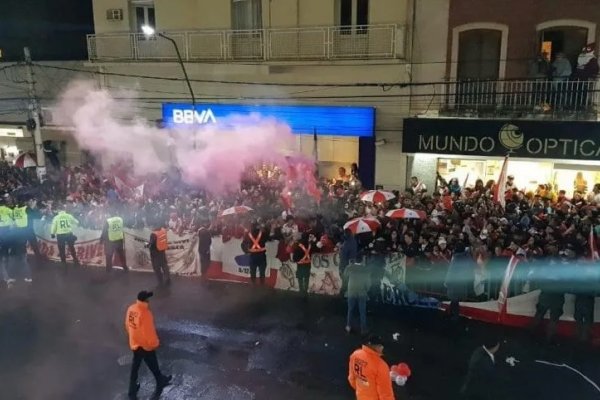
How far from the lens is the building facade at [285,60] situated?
1553 centimetres

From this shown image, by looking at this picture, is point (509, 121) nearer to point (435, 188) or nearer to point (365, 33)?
point (435, 188)

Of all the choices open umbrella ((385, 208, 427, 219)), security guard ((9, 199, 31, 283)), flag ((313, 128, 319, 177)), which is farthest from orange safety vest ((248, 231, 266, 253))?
flag ((313, 128, 319, 177))

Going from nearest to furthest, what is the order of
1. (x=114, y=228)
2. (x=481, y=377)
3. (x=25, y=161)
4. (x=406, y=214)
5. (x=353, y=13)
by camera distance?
(x=481, y=377) < (x=406, y=214) < (x=114, y=228) < (x=353, y=13) < (x=25, y=161)

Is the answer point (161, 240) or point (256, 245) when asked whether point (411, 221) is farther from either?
point (161, 240)

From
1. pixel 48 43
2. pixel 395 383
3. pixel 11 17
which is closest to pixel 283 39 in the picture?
pixel 395 383

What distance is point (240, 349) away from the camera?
909 cm

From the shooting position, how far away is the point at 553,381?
796cm

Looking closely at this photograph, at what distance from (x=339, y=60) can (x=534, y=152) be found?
5795mm

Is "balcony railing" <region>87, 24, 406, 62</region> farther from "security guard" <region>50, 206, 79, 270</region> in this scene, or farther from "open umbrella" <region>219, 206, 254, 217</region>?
"security guard" <region>50, 206, 79, 270</region>

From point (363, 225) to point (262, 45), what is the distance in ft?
26.3

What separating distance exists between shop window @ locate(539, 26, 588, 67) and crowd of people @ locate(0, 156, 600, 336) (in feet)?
11.3

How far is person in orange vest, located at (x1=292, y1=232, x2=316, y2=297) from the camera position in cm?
1098

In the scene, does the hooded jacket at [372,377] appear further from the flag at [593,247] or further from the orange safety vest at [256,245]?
the orange safety vest at [256,245]

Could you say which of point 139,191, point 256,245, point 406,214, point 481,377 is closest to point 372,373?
point 481,377
